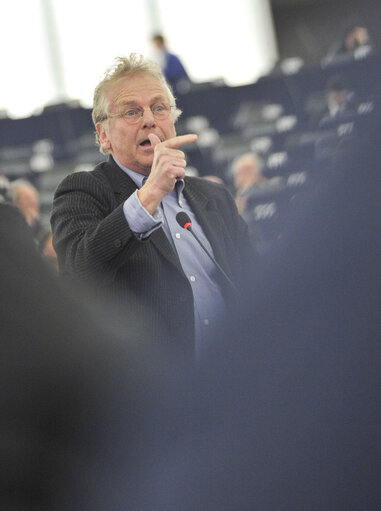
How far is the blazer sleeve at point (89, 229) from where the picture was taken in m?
1.58

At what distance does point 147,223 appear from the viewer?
156cm

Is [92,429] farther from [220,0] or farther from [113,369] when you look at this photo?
[220,0]

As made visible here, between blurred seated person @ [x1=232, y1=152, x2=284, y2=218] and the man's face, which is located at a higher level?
blurred seated person @ [x1=232, y1=152, x2=284, y2=218]

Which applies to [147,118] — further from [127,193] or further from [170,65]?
[170,65]

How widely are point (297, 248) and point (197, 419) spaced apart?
14 cm

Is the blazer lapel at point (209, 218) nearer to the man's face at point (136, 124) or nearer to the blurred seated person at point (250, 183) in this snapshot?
the man's face at point (136, 124)

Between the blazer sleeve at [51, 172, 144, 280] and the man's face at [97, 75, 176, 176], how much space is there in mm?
154

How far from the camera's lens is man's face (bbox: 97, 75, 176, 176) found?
6.66 ft

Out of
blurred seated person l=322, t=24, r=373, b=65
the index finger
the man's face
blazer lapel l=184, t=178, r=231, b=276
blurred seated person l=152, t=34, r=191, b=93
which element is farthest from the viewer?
blurred seated person l=152, t=34, r=191, b=93

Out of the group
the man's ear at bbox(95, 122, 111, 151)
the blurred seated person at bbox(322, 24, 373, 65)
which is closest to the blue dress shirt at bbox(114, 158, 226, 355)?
the man's ear at bbox(95, 122, 111, 151)

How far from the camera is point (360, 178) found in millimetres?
484

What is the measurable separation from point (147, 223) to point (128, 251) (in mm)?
72

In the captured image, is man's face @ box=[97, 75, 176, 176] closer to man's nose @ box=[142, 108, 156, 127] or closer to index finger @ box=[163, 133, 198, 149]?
man's nose @ box=[142, 108, 156, 127]

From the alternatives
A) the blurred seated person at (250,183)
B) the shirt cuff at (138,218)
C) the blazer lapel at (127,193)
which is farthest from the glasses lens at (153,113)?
the blurred seated person at (250,183)
